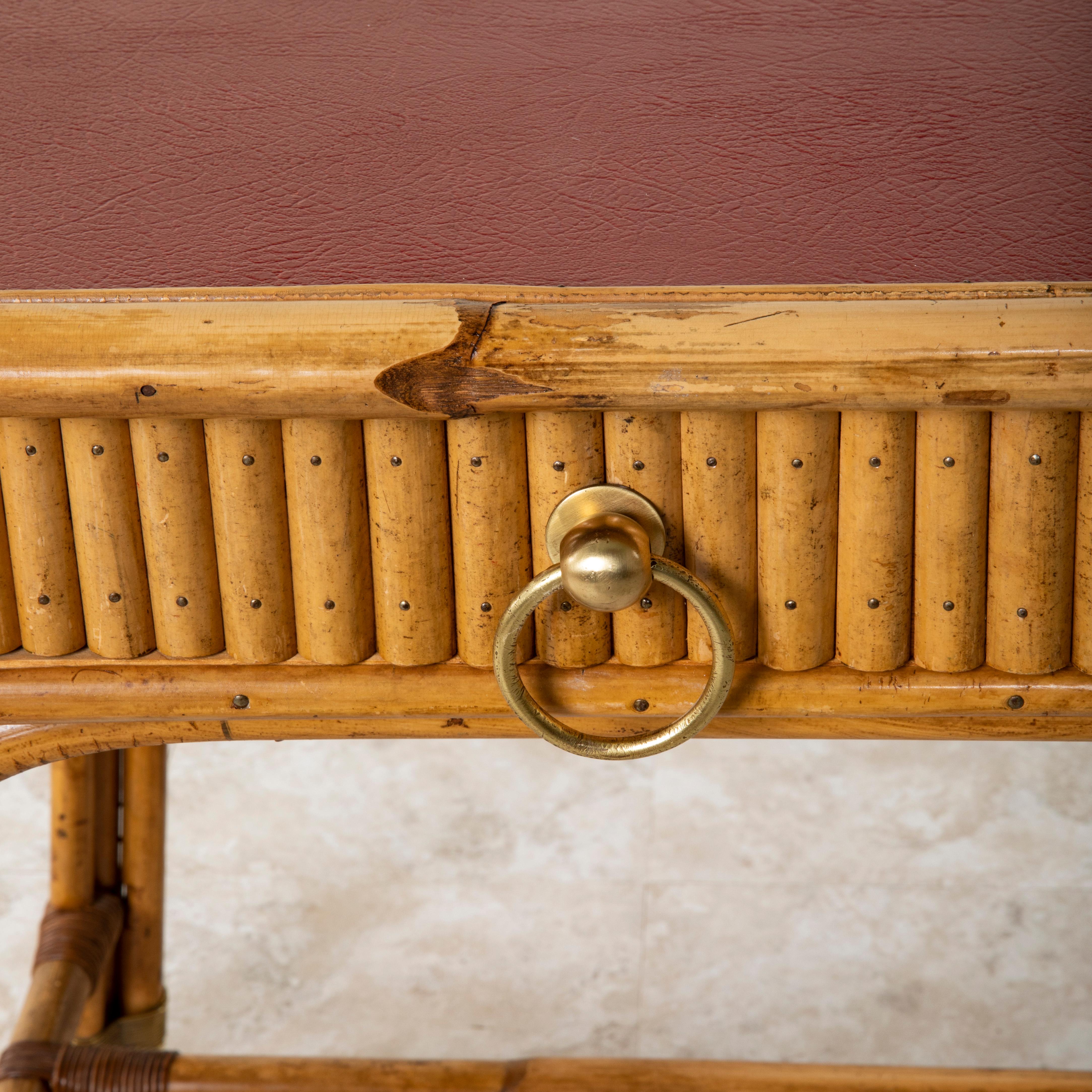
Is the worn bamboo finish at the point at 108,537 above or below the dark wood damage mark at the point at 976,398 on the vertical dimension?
below

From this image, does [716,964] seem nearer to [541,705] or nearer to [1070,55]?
[541,705]

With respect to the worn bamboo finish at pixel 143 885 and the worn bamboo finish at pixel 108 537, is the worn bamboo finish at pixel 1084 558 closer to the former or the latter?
the worn bamboo finish at pixel 108 537

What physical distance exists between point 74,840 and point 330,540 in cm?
72

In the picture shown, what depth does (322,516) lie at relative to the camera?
51 cm

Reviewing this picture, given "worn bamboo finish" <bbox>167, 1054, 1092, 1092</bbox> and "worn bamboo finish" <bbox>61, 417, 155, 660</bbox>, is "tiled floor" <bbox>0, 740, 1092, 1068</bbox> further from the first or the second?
"worn bamboo finish" <bbox>61, 417, 155, 660</bbox>

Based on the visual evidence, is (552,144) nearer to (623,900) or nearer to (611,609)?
(611,609)

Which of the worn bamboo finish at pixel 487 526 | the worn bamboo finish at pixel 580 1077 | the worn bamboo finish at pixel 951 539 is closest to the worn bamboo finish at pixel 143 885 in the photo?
the worn bamboo finish at pixel 580 1077

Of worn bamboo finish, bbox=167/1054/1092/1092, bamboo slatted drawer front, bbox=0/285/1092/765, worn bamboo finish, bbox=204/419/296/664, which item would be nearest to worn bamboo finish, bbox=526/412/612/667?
bamboo slatted drawer front, bbox=0/285/1092/765

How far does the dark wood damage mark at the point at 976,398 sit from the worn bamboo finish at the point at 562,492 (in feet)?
0.43

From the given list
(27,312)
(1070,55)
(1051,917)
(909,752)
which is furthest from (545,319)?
(909,752)

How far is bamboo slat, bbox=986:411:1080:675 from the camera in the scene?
0.48m

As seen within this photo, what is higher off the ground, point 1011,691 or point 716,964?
point 1011,691

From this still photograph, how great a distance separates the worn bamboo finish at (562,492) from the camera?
486mm

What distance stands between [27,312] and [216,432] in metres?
0.08
